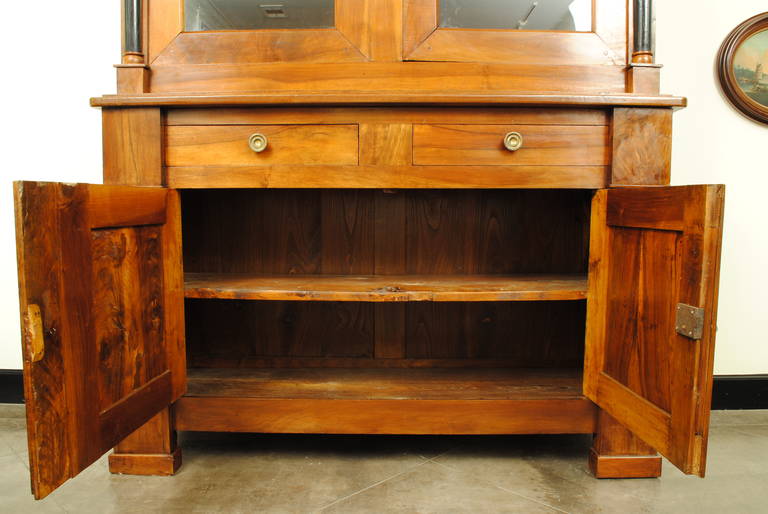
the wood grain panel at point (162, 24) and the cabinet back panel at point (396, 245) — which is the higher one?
the wood grain panel at point (162, 24)

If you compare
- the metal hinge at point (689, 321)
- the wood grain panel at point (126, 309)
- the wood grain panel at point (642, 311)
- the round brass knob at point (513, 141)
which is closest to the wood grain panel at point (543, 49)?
the round brass knob at point (513, 141)

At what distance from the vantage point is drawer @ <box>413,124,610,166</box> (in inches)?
48.8

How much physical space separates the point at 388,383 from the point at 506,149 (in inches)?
29.1

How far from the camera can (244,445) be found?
1.47 metres

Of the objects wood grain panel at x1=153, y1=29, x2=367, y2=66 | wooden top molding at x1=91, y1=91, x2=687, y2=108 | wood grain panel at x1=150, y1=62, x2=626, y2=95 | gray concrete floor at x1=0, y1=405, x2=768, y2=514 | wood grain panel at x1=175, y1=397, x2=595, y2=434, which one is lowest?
gray concrete floor at x1=0, y1=405, x2=768, y2=514

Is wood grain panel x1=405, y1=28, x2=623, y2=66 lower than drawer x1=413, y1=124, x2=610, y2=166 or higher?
higher

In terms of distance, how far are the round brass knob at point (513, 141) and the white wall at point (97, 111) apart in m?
0.78

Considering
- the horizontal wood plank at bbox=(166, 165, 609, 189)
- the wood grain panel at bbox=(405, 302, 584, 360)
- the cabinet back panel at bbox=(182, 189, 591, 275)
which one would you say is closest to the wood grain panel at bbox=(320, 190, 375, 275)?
the cabinet back panel at bbox=(182, 189, 591, 275)

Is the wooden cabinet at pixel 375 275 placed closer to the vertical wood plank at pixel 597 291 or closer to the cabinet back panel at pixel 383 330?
the vertical wood plank at pixel 597 291

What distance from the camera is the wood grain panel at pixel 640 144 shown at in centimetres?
123

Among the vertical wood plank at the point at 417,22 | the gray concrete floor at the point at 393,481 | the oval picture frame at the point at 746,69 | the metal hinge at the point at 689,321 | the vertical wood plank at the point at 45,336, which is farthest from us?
the oval picture frame at the point at 746,69

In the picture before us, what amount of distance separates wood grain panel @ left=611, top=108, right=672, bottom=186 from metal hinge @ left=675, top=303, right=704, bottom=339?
Result: 0.44 m

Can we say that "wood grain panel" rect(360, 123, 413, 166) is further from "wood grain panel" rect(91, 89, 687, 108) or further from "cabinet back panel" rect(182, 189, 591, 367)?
"cabinet back panel" rect(182, 189, 591, 367)

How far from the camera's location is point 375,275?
167 cm
